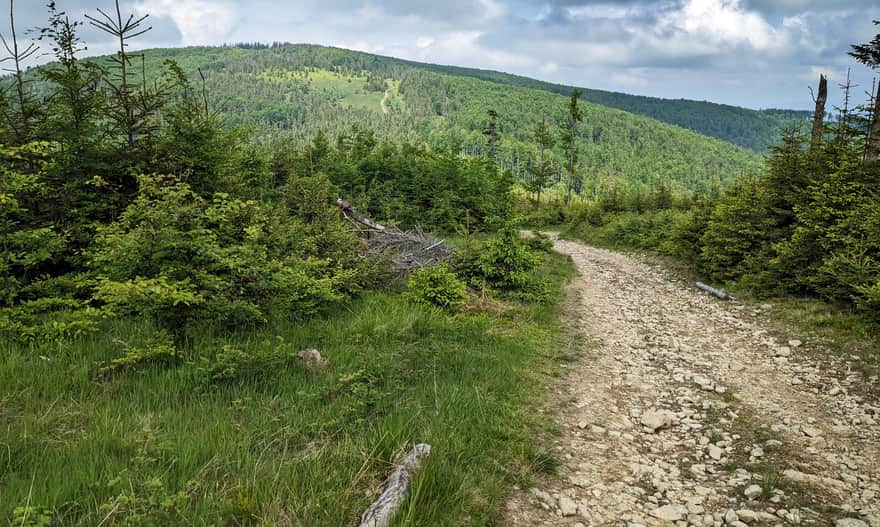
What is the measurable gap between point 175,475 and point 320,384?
1.85m

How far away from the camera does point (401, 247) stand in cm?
1188

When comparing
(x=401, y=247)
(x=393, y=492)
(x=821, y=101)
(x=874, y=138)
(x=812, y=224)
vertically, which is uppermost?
(x=821, y=101)

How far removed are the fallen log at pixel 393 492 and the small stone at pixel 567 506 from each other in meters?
1.18

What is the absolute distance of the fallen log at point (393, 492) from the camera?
2764mm

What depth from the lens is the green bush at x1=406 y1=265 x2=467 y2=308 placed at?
8.54m

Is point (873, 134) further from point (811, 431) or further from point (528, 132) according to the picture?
point (528, 132)

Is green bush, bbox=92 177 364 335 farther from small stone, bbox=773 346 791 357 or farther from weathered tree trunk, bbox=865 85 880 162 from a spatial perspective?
weathered tree trunk, bbox=865 85 880 162

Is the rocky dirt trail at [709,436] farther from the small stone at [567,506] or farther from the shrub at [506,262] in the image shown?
the shrub at [506,262]

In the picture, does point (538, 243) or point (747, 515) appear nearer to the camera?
point (747, 515)

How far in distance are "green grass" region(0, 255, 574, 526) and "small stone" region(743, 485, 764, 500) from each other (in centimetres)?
160

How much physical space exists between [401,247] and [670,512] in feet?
30.0

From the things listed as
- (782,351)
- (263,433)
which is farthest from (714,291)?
(263,433)

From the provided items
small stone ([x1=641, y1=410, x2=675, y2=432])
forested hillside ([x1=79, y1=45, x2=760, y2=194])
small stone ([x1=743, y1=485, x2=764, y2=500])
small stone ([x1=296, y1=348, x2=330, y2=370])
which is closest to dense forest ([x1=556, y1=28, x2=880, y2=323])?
small stone ([x1=641, y1=410, x2=675, y2=432])

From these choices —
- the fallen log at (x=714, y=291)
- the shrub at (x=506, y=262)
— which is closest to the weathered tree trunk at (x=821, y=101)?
the fallen log at (x=714, y=291)
